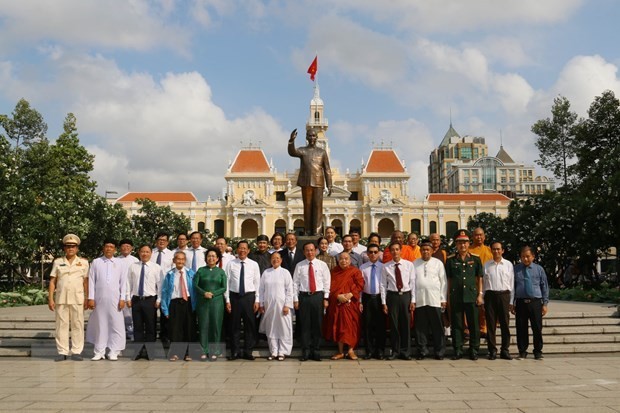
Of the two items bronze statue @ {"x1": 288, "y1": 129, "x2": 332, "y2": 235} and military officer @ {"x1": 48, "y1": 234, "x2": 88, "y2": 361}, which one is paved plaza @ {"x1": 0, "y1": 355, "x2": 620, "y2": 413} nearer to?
military officer @ {"x1": 48, "y1": 234, "x2": 88, "y2": 361}

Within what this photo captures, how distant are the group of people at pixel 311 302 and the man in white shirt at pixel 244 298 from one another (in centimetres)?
1

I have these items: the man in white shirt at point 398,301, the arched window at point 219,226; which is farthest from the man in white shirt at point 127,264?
the arched window at point 219,226

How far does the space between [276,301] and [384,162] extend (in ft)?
200

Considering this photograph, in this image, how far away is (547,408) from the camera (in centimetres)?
499

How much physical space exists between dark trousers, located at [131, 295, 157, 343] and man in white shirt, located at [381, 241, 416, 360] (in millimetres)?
3392

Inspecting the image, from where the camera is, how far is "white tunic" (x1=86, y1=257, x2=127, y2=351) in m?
8.05

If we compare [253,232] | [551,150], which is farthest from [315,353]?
[253,232]

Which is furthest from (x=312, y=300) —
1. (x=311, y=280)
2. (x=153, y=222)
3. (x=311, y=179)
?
(x=153, y=222)

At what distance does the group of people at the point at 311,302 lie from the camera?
794 cm

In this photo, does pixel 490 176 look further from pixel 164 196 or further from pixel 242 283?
pixel 242 283

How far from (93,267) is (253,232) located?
57988 millimetres

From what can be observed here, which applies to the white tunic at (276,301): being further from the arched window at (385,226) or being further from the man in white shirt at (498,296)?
the arched window at (385,226)

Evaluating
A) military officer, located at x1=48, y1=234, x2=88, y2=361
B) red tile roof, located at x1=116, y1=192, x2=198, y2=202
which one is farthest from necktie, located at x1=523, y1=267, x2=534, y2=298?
red tile roof, located at x1=116, y1=192, x2=198, y2=202

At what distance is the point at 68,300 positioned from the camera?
804 centimetres
